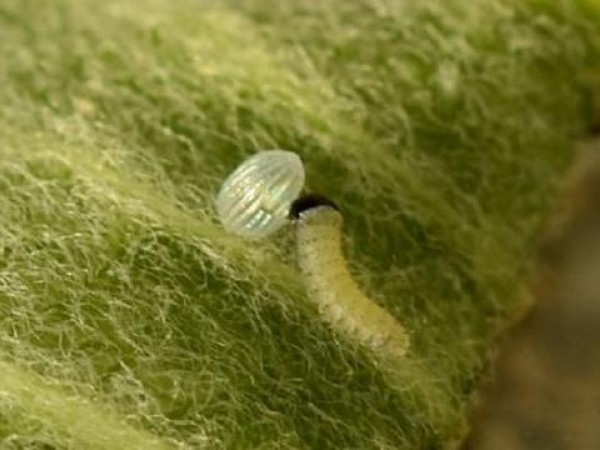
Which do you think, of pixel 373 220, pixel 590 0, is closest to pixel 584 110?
pixel 590 0

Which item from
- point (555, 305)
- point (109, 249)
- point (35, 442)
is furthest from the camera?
point (555, 305)

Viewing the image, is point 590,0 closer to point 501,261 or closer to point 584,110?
point 584,110

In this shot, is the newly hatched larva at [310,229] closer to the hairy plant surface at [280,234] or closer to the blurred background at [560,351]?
the hairy plant surface at [280,234]

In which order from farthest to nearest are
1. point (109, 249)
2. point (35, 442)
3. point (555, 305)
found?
point (555, 305), point (109, 249), point (35, 442)

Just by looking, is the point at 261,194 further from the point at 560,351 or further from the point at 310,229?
the point at 560,351

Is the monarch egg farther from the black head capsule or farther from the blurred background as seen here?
the blurred background

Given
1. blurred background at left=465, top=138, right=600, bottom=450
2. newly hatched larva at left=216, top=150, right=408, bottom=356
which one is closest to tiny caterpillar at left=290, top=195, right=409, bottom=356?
newly hatched larva at left=216, top=150, right=408, bottom=356

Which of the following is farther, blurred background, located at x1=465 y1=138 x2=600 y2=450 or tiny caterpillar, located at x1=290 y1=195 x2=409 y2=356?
blurred background, located at x1=465 y1=138 x2=600 y2=450
